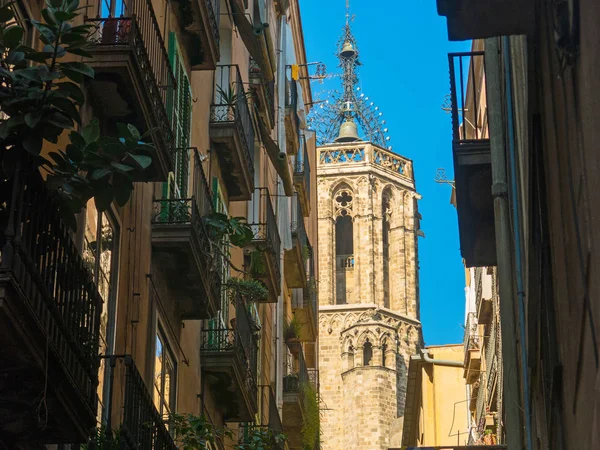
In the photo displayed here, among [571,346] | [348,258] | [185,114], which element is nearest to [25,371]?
[571,346]

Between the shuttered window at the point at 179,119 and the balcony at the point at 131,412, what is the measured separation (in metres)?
2.71

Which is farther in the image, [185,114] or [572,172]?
[185,114]

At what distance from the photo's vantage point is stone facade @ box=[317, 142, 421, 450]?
237ft

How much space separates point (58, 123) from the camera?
6828 millimetres

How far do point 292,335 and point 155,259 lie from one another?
1279cm

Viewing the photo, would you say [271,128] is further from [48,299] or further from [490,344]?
[48,299]

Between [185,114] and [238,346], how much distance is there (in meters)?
2.62

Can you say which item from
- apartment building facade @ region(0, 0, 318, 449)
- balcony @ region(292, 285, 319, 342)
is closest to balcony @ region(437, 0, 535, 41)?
apartment building facade @ region(0, 0, 318, 449)

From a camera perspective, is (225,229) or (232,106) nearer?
(225,229)

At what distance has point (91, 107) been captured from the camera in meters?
9.91

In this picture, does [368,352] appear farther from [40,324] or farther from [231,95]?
[40,324]

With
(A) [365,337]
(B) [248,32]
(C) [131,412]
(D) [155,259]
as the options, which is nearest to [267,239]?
(B) [248,32]

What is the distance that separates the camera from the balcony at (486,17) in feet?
23.8

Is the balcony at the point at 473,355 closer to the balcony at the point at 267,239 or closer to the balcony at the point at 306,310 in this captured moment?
the balcony at the point at 306,310
